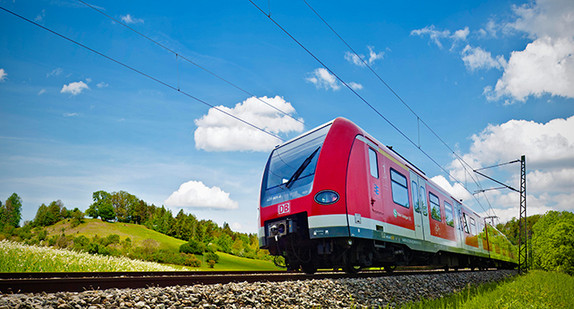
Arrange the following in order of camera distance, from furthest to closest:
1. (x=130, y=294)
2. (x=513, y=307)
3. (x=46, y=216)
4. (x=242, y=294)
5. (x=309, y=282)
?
1. (x=46, y=216)
2. (x=513, y=307)
3. (x=309, y=282)
4. (x=242, y=294)
5. (x=130, y=294)

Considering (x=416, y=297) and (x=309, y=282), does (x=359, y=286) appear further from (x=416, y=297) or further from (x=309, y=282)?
(x=416, y=297)

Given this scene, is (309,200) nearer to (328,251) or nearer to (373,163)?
(328,251)

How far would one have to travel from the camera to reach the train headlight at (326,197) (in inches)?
283

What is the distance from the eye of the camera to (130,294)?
3.57 meters

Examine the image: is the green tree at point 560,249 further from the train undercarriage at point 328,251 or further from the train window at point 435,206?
the train undercarriage at point 328,251

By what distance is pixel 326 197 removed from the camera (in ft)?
23.8

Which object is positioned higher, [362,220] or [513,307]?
[362,220]

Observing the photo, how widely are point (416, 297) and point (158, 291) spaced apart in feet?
18.3

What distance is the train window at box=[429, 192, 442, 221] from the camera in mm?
11805

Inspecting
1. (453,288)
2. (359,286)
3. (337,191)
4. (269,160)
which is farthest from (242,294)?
(453,288)

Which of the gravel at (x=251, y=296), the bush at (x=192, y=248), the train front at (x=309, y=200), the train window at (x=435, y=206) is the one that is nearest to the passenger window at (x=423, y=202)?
the train window at (x=435, y=206)

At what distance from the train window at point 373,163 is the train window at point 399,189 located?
92cm

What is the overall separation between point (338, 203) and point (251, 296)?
317cm

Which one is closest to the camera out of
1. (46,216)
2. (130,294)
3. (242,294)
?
(130,294)
